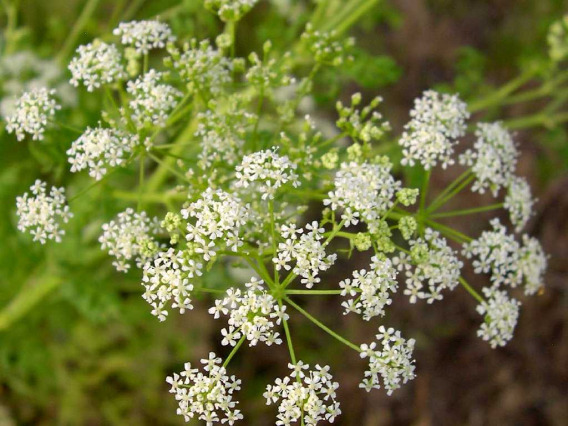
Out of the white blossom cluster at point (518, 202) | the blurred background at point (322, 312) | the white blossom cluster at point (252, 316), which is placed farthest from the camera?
the blurred background at point (322, 312)

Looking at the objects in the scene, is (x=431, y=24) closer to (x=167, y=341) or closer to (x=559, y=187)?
(x=559, y=187)

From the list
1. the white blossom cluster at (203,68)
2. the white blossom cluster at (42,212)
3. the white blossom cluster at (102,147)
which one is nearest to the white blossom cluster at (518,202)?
the white blossom cluster at (203,68)

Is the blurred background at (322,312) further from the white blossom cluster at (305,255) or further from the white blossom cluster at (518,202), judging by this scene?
the white blossom cluster at (305,255)

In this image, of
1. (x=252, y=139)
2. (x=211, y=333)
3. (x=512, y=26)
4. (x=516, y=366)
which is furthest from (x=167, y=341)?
(x=512, y=26)

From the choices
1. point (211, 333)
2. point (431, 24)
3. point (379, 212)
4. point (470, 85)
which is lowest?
point (379, 212)

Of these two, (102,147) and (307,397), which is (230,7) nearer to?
(102,147)

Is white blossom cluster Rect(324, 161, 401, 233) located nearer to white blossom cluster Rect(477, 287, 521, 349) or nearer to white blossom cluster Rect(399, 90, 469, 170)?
white blossom cluster Rect(399, 90, 469, 170)
